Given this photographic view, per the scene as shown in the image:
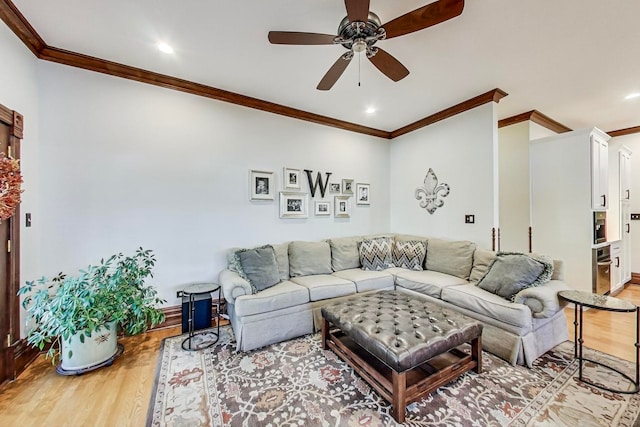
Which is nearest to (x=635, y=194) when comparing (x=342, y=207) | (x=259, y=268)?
(x=342, y=207)

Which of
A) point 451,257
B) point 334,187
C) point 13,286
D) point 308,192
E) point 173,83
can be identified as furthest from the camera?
point 334,187

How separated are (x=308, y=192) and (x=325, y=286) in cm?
153

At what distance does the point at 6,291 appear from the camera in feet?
6.57

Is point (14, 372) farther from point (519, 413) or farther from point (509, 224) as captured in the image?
point (509, 224)

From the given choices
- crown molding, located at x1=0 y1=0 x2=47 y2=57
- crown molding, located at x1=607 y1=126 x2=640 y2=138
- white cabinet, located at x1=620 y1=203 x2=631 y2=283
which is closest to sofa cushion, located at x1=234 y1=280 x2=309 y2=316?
crown molding, located at x1=0 y1=0 x2=47 y2=57

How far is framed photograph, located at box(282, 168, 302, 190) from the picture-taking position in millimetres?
3730

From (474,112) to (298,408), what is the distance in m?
3.83

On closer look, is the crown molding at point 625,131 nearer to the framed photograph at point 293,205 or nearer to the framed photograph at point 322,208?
the framed photograph at point 322,208

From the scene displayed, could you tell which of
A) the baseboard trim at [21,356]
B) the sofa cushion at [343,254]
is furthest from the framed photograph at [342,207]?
the baseboard trim at [21,356]

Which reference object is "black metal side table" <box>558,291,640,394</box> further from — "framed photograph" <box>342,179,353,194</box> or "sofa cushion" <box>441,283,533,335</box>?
Result: "framed photograph" <box>342,179,353,194</box>

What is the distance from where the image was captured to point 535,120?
4.01m

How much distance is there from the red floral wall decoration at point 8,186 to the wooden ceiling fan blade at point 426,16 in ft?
8.53

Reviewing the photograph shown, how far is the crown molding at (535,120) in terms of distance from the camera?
390 centimetres

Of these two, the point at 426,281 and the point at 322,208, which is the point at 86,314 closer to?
the point at 322,208
